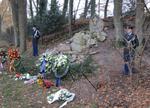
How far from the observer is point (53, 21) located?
2759 centimetres

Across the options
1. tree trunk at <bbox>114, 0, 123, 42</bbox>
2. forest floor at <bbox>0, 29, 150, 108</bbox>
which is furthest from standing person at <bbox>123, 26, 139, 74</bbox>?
tree trunk at <bbox>114, 0, 123, 42</bbox>

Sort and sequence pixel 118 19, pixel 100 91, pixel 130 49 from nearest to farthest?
pixel 100 91
pixel 130 49
pixel 118 19

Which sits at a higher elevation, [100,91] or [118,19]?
[118,19]

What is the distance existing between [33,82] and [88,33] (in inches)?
281

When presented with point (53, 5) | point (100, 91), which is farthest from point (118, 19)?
point (100, 91)

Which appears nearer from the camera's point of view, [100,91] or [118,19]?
[100,91]

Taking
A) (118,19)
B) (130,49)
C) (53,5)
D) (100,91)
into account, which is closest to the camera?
(100,91)

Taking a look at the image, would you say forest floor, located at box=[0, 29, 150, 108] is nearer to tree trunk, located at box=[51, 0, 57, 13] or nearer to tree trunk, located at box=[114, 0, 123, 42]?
tree trunk, located at box=[114, 0, 123, 42]

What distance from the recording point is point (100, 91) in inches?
610

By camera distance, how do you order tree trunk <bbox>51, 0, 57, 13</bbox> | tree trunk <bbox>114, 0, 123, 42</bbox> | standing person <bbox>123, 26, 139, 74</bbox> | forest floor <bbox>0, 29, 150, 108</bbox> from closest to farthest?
forest floor <bbox>0, 29, 150, 108</bbox> → standing person <bbox>123, 26, 139, 74</bbox> → tree trunk <bbox>114, 0, 123, 42</bbox> → tree trunk <bbox>51, 0, 57, 13</bbox>

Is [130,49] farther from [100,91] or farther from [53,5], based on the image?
[53,5]

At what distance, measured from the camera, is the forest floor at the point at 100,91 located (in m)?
14.4

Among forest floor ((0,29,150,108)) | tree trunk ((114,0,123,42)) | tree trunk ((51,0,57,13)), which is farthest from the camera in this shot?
tree trunk ((51,0,57,13))

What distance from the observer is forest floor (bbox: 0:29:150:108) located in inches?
569
